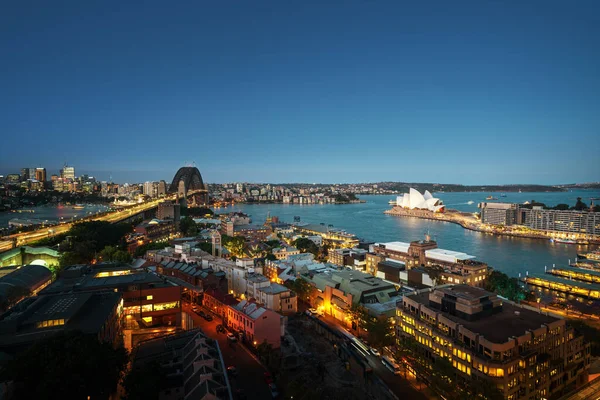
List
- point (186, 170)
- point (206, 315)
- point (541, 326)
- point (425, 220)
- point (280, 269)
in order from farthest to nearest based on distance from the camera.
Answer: point (186, 170), point (425, 220), point (280, 269), point (206, 315), point (541, 326)

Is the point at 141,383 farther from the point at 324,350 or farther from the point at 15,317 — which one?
the point at 324,350

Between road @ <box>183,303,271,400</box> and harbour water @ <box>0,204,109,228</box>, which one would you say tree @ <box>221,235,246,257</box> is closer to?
road @ <box>183,303,271,400</box>

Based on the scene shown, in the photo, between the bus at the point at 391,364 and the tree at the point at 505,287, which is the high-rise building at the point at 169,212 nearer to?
the tree at the point at 505,287

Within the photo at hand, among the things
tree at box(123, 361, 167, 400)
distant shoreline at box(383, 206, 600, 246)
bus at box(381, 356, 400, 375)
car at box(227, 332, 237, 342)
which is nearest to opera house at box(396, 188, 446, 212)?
distant shoreline at box(383, 206, 600, 246)

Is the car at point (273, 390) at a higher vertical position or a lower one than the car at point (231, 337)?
lower

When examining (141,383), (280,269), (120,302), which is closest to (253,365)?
(141,383)

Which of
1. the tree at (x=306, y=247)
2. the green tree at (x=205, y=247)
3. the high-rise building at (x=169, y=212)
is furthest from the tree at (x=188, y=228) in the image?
the tree at (x=306, y=247)
